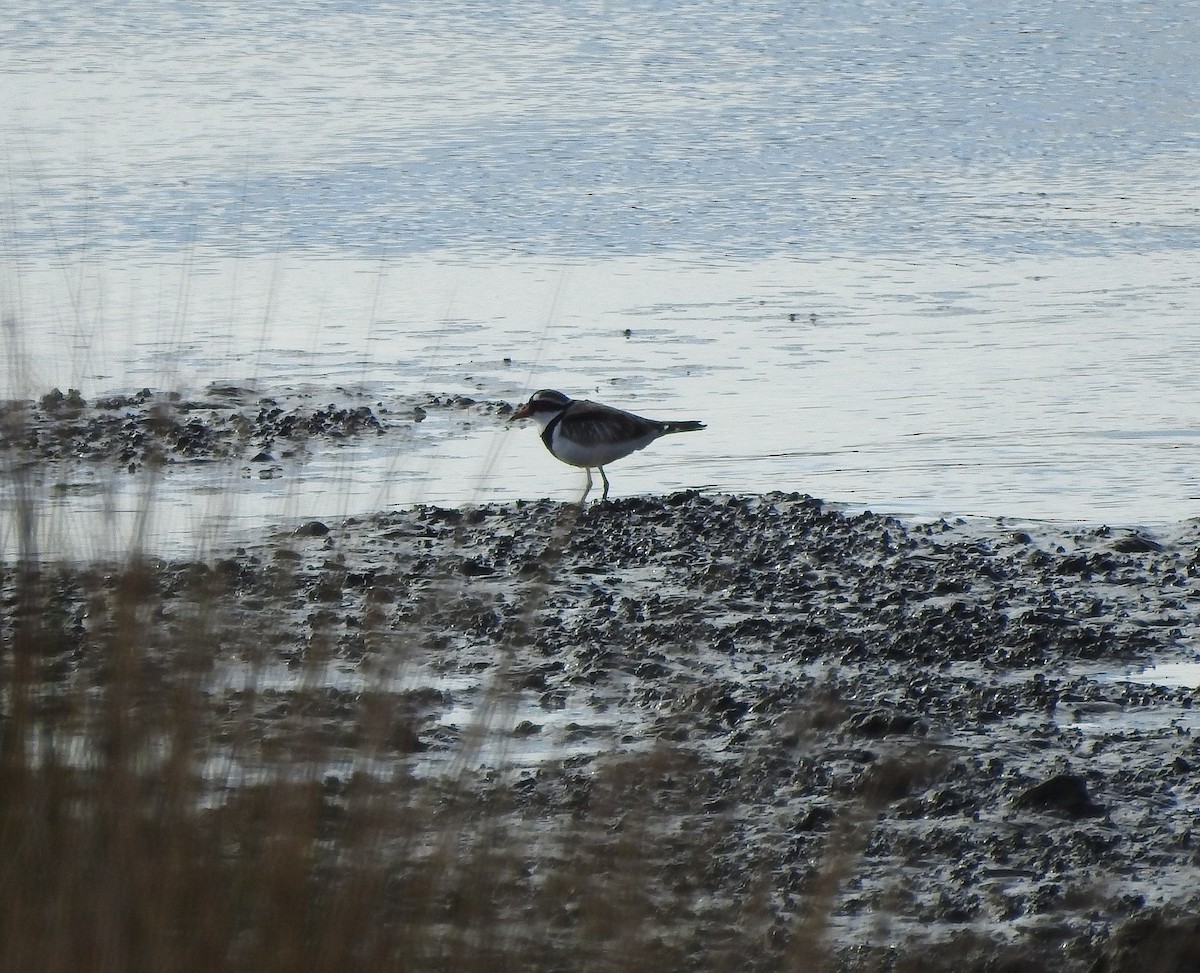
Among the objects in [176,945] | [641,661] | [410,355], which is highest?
[176,945]

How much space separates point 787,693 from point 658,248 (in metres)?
11.1

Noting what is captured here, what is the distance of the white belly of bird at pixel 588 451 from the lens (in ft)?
34.1

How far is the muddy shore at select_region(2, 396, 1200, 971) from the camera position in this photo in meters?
4.10

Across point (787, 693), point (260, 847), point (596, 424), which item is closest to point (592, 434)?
point (596, 424)

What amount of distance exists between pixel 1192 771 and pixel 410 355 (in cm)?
845

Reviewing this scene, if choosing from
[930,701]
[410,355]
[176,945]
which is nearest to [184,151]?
[410,355]

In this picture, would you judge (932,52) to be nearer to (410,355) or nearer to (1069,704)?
(410,355)

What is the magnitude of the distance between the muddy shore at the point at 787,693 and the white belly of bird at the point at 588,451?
1.13 feet

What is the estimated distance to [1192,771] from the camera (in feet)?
21.1

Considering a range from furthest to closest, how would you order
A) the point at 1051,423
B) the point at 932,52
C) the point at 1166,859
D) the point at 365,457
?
the point at 932,52 < the point at 1051,423 < the point at 365,457 < the point at 1166,859

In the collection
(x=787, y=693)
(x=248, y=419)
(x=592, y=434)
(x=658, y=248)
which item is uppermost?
(x=787, y=693)

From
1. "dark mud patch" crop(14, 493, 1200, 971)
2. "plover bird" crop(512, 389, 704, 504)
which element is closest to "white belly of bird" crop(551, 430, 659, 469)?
"plover bird" crop(512, 389, 704, 504)

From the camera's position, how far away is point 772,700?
280 inches

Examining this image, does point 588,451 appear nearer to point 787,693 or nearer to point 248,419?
point 248,419
